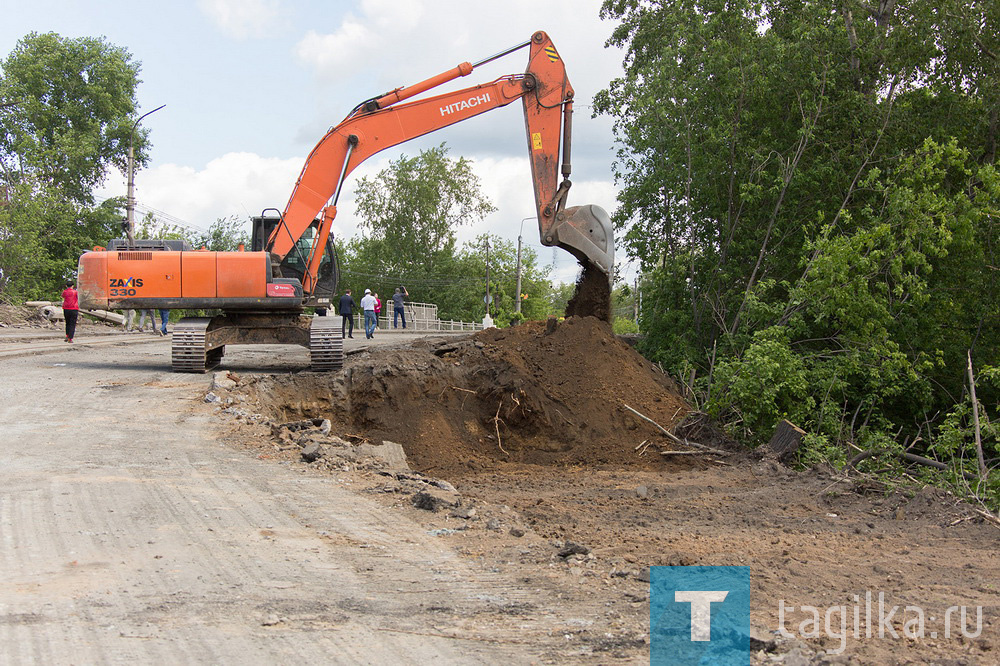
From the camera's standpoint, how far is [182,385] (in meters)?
13.3

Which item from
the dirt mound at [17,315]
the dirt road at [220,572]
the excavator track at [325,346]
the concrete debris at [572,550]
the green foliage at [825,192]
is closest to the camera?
the dirt road at [220,572]

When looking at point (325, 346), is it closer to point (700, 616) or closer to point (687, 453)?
point (687, 453)

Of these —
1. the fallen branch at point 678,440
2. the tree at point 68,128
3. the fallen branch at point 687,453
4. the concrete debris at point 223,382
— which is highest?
the tree at point 68,128

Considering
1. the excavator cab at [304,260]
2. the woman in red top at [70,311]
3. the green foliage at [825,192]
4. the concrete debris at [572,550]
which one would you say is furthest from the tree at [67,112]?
the concrete debris at [572,550]

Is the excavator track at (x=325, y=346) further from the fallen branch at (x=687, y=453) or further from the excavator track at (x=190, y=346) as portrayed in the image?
the fallen branch at (x=687, y=453)

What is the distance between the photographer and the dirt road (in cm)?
384

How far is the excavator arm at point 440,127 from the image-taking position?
47.6ft

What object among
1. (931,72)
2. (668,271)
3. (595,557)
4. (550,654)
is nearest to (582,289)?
(668,271)

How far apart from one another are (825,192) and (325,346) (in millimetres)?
10262

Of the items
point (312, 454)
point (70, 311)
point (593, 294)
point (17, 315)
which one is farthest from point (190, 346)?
point (17, 315)

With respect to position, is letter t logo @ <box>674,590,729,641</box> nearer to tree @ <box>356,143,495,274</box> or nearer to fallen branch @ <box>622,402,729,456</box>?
fallen branch @ <box>622,402,729,456</box>

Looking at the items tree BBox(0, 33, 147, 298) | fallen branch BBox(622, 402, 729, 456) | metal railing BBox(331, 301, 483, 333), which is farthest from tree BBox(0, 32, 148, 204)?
fallen branch BBox(622, 402, 729, 456)

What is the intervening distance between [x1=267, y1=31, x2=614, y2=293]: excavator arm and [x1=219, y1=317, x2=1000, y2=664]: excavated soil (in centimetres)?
249

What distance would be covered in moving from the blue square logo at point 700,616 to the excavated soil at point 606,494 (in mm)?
80
